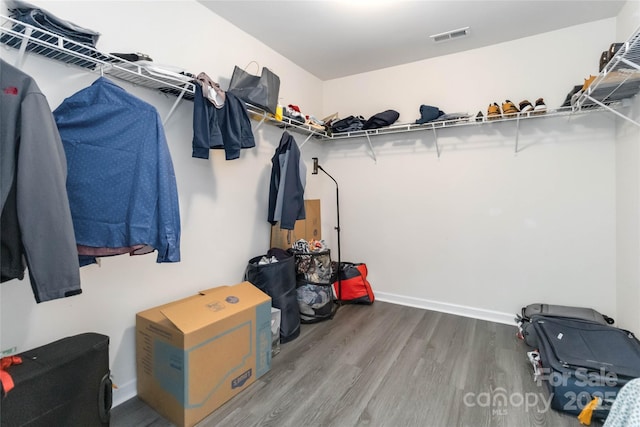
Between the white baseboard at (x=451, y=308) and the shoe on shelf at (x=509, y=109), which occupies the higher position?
the shoe on shelf at (x=509, y=109)

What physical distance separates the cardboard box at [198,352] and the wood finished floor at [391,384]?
9cm

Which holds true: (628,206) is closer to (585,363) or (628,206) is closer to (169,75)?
(585,363)

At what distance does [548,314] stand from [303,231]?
2229mm

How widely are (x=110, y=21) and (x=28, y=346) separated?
5.57 feet

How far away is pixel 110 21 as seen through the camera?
5.48 ft

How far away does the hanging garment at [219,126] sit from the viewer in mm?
1806

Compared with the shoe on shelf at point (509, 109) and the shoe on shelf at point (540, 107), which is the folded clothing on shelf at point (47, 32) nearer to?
the shoe on shelf at point (509, 109)

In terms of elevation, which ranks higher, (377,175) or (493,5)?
(493,5)

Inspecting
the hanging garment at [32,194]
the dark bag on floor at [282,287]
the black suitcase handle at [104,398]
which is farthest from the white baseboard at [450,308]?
the hanging garment at [32,194]

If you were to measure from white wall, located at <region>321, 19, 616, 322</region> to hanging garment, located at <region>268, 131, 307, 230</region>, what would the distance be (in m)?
1.06

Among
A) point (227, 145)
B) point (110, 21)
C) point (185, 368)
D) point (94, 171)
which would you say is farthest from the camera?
point (227, 145)

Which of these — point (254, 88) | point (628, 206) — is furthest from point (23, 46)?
point (628, 206)

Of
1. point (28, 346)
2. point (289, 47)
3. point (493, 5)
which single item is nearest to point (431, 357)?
point (28, 346)

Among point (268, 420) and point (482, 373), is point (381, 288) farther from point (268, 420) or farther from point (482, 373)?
point (268, 420)
